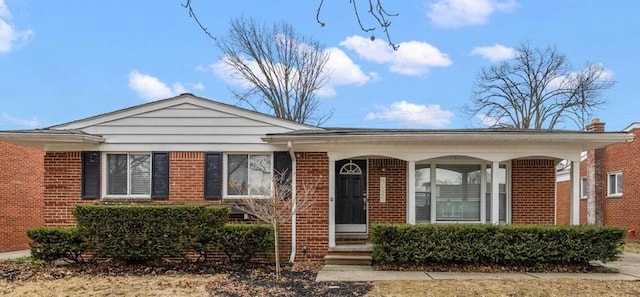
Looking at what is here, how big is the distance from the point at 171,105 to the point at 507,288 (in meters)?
7.35

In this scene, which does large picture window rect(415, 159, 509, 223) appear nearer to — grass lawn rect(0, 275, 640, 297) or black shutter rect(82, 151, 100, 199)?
grass lawn rect(0, 275, 640, 297)

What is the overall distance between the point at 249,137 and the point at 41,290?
468 centimetres

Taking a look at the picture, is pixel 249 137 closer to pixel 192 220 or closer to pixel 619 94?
pixel 192 220

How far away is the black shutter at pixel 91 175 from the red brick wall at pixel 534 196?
9.05 meters

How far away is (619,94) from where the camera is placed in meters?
25.7

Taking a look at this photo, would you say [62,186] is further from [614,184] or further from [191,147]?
[614,184]

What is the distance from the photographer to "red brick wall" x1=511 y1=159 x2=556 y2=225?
11.1 metres

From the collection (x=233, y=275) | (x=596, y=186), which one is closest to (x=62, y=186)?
(x=233, y=275)

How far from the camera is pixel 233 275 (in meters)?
8.76

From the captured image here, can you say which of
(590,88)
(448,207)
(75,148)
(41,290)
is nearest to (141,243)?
(41,290)

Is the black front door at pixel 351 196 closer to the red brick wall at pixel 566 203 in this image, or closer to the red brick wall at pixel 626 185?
the red brick wall at pixel 626 185

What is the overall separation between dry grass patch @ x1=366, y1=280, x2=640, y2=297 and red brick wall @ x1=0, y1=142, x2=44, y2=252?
1276 centimetres

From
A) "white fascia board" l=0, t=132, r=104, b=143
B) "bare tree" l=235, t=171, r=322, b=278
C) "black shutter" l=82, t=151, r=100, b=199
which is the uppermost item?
"white fascia board" l=0, t=132, r=104, b=143

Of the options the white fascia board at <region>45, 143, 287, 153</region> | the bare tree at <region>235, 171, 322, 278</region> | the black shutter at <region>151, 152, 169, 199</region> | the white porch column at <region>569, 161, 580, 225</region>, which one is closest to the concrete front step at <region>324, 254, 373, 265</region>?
the bare tree at <region>235, 171, 322, 278</region>
